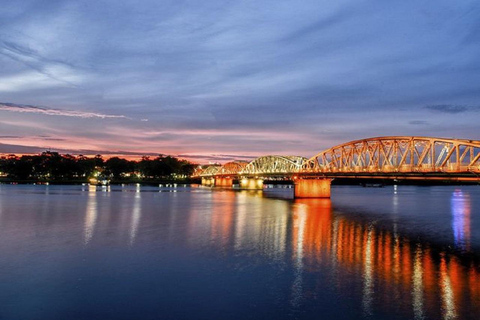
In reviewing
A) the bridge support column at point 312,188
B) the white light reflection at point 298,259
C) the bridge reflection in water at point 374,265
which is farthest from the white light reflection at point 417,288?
the bridge support column at point 312,188

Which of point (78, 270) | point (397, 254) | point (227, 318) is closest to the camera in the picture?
point (227, 318)

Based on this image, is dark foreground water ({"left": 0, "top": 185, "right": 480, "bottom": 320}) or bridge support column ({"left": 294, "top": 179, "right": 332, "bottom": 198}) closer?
dark foreground water ({"left": 0, "top": 185, "right": 480, "bottom": 320})

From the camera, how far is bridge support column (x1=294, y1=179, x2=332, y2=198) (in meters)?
124

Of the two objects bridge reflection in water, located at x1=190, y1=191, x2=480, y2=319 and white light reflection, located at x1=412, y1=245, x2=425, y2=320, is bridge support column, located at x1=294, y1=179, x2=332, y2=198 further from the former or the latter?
white light reflection, located at x1=412, y1=245, x2=425, y2=320

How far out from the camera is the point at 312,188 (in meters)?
125

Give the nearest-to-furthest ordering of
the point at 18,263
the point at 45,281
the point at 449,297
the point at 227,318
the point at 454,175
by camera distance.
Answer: the point at 227,318
the point at 449,297
the point at 45,281
the point at 18,263
the point at 454,175

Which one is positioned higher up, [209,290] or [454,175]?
[454,175]

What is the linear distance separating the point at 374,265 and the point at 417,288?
20.8 feet

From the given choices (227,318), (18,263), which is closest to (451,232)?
(227,318)

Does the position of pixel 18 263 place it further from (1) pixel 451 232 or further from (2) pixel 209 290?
(1) pixel 451 232

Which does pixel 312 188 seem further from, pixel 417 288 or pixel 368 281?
pixel 417 288

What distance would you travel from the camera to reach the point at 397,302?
21156mm

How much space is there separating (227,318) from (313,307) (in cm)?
426

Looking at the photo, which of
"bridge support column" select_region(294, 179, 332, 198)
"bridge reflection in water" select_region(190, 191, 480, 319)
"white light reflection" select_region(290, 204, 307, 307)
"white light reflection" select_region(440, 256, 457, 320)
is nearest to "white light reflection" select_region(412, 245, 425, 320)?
"bridge reflection in water" select_region(190, 191, 480, 319)
